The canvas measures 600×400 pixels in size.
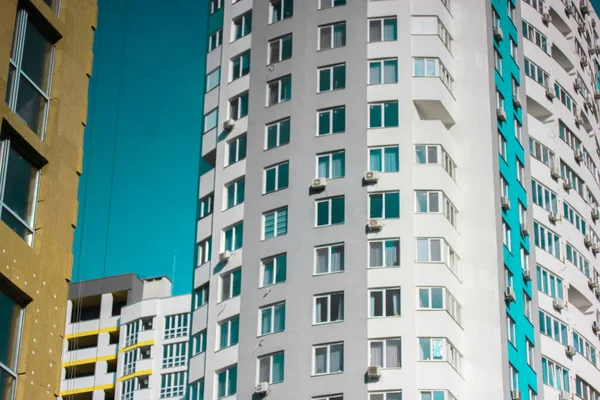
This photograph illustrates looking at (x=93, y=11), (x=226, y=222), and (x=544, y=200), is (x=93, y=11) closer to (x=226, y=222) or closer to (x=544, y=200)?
(x=226, y=222)

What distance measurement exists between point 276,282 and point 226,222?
524 centimetres

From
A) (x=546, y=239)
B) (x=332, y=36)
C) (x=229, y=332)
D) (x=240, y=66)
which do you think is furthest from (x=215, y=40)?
(x=546, y=239)

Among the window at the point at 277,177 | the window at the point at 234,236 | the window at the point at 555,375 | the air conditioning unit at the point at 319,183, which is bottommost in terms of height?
the window at the point at 555,375

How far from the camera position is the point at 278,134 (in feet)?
200

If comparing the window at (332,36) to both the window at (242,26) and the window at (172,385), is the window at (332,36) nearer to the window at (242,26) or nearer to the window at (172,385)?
the window at (242,26)

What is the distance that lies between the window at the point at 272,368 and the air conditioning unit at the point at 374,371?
423 cm

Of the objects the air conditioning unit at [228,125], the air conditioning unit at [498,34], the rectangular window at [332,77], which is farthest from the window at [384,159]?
the air conditioning unit at [498,34]

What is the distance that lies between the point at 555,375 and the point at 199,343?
18.6 m

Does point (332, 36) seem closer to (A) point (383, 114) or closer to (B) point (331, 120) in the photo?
(B) point (331, 120)

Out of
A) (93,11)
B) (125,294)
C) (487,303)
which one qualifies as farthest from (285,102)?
(125,294)

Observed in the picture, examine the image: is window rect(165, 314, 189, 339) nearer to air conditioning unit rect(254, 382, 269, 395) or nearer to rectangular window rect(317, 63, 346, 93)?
rectangular window rect(317, 63, 346, 93)

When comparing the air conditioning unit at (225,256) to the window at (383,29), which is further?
the window at (383,29)

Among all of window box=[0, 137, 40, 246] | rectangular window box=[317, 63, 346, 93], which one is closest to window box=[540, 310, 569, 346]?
rectangular window box=[317, 63, 346, 93]

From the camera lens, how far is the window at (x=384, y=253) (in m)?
55.9
